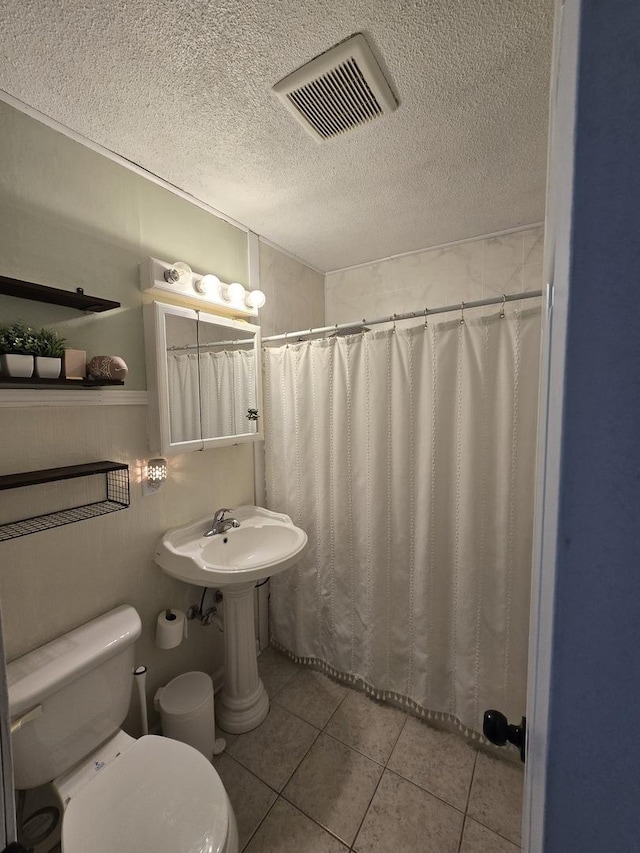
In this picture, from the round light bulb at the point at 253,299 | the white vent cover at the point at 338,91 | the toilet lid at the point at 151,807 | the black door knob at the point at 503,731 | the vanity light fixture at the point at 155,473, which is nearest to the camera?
Answer: the black door knob at the point at 503,731

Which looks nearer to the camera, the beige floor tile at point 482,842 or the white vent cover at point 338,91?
the white vent cover at point 338,91

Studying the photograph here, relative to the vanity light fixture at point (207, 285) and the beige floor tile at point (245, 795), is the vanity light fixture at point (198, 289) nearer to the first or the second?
the vanity light fixture at point (207, 285)

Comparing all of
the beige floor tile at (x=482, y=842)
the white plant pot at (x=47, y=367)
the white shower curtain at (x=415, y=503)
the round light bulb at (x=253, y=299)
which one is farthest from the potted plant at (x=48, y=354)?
the beige floor tile at (x=482, y=842)

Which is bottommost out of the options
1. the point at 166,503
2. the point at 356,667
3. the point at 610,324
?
the point at 356,667

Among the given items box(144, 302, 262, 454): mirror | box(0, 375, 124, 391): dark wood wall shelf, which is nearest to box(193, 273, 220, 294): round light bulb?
box(144, 302, 262, 454): mirror

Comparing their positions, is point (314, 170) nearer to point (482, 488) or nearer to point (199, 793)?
point (482, 488)

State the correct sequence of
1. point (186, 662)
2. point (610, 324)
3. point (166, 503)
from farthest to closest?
1. point (186, 662)
2. point (166, 503)
3. point (610, 324)

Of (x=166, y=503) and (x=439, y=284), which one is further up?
(x=439, y=284)

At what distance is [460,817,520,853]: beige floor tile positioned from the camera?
1.13 metres

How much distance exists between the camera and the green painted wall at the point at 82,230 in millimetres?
1073

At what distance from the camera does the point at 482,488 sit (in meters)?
1.39

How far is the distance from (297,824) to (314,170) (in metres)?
2.46

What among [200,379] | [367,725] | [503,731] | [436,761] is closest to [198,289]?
[200,379]

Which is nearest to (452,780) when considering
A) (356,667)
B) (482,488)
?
(356,667)
